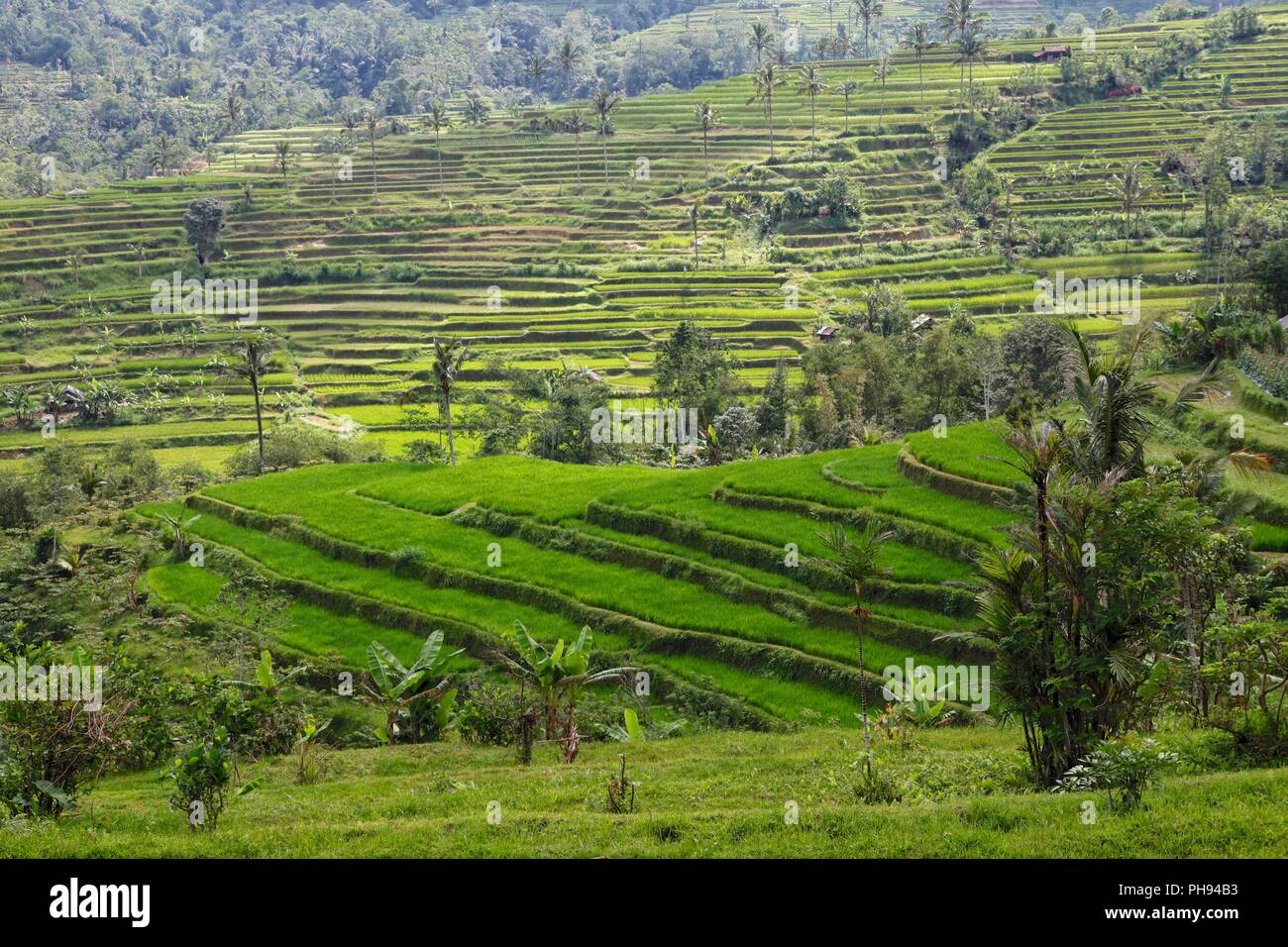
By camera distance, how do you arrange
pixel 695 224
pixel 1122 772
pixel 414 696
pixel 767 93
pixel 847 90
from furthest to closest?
1. pixel 847 90
2. pixel 767 93
3. pixel 695 224
4. pixel 414 696
5. pixel 1122 772

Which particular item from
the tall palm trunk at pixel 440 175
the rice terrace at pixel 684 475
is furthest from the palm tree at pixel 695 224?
the tall palm trunk at pixel 440 175

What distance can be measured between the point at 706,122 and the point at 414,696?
223 feet

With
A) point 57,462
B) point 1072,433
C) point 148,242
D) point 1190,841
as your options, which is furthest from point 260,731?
point 148,242

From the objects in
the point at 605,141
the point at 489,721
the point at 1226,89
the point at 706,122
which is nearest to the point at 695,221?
the point at 706,122

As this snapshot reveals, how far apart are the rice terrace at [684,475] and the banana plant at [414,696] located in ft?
0.27

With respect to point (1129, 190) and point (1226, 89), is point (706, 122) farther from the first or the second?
point (1226, 89)

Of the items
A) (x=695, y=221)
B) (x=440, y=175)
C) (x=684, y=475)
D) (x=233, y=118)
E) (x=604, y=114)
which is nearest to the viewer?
(x=684, y=475)

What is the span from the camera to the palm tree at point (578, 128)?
8969cm

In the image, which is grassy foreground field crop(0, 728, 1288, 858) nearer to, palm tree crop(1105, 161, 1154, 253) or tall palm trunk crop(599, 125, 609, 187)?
palm tree crop(1105, 161, 1154, 253)

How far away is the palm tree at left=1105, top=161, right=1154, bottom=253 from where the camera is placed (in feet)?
212

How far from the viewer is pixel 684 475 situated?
3109cm

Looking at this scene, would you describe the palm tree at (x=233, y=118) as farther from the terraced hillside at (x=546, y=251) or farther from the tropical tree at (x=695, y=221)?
the tropical tree at (x=695, y=221)

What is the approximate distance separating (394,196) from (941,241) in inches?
1423

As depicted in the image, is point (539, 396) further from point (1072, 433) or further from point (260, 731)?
point (1072, 433)
